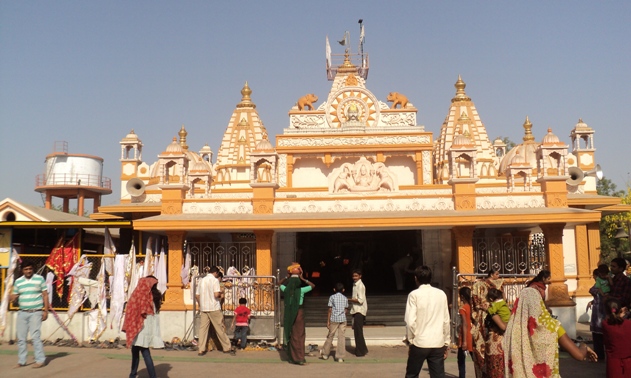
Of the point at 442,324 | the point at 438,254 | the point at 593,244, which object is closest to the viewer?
the point at 442,324

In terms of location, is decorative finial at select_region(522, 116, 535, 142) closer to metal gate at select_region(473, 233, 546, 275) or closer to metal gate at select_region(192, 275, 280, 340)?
metal gate at select_region(473, 233, 546, 275)

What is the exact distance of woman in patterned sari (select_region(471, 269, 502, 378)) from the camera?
715 centimetres

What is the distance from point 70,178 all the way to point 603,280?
3531 centimetres

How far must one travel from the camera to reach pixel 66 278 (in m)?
15.0

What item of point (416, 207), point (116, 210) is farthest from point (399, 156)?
point (116, 210)

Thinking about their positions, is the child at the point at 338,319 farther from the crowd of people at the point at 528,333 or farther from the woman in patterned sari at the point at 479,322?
the woman in patterned sari at the point at 479,322

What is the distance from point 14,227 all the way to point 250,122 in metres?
14.0

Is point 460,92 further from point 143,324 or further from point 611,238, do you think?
point 143,324

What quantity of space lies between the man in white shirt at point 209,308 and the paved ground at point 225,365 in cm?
33

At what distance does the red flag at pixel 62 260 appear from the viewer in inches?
571

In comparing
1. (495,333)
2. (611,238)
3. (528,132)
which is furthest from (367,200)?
(611,238)

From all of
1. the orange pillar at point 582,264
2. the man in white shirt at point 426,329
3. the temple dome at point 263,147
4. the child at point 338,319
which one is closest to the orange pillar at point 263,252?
the temple dome at point 263,147

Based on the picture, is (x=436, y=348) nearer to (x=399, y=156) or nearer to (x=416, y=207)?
(x=416, y=207)

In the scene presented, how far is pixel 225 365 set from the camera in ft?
34.6
